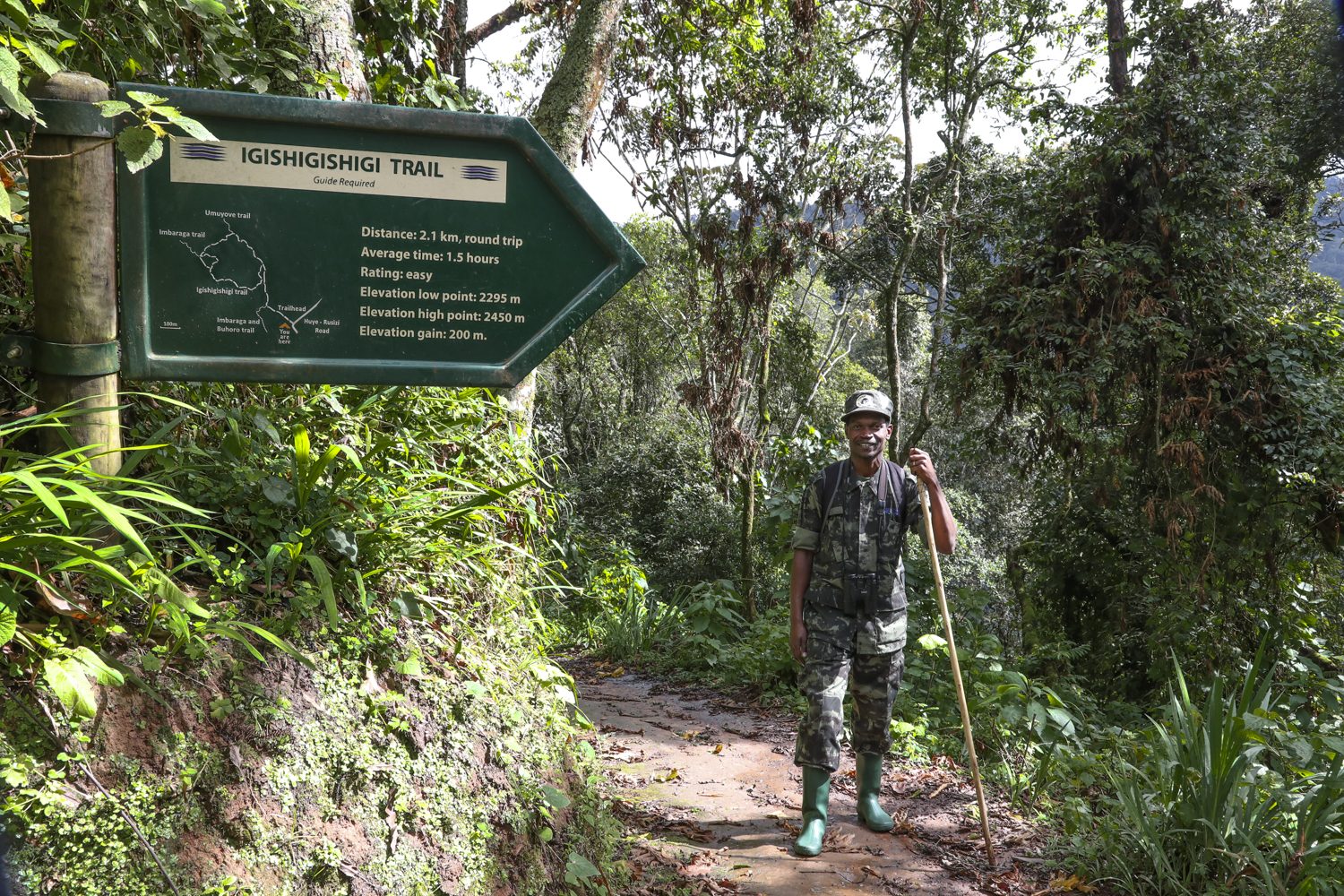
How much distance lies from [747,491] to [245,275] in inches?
299

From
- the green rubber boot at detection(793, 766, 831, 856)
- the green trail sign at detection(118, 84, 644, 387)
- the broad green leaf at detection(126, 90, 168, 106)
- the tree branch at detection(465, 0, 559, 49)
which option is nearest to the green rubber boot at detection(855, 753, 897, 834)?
the green rubber boot at detection(793, 766, 831, 856)

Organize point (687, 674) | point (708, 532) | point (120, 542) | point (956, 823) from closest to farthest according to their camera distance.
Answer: point (120, 542) → point (956, 823) → point (687, 674) → point (708, 532)

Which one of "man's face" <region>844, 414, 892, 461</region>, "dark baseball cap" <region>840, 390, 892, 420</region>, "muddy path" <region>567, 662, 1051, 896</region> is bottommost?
"muddy path" <region>567, 662, 1051, 896</region>

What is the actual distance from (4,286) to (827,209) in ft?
34.5

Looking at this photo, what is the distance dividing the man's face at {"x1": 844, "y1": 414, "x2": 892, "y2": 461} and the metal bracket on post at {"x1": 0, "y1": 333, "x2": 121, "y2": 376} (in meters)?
2.79

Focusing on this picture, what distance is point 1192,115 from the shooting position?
8.02m

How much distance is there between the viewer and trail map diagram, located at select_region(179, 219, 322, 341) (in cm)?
213

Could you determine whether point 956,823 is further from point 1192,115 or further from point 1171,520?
point 1192,115

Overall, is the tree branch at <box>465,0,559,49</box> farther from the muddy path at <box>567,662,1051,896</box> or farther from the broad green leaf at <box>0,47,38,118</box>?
the broad green leaf at <box>0,47,38,118</box>

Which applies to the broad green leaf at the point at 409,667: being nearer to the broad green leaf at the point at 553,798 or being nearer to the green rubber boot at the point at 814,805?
the broad green leaf at the point at 553,798

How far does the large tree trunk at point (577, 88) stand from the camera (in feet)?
14.8

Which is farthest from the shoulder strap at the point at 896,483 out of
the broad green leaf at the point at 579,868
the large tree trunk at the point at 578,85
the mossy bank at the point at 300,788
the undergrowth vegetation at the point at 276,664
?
the large tree trunk at the point at 578,85

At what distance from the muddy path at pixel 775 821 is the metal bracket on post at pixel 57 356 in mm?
2462

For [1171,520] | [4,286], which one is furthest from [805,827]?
[1171,520]
